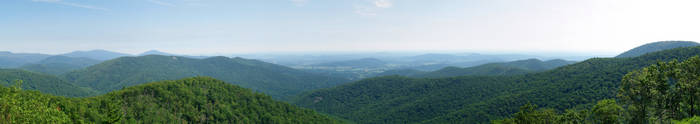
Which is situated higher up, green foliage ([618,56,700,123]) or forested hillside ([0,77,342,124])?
green foliage ([618,56,700,123])

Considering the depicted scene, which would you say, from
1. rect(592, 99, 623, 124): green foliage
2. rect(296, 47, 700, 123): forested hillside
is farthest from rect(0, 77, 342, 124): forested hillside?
rect(296, 47, 700, 123): forested hillside

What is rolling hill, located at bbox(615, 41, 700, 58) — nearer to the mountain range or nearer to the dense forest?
the mountain range

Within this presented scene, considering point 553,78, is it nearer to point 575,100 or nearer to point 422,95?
point 575,100

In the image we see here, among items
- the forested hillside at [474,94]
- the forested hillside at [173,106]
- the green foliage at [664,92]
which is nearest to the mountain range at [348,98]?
the forested hillside at [173,106]

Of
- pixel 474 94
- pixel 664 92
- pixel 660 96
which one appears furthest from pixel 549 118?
pixel 474 94

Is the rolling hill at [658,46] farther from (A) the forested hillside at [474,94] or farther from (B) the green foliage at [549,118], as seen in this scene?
(B) the green foliage at [549,118]

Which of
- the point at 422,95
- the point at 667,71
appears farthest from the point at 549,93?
the point at 667,71
